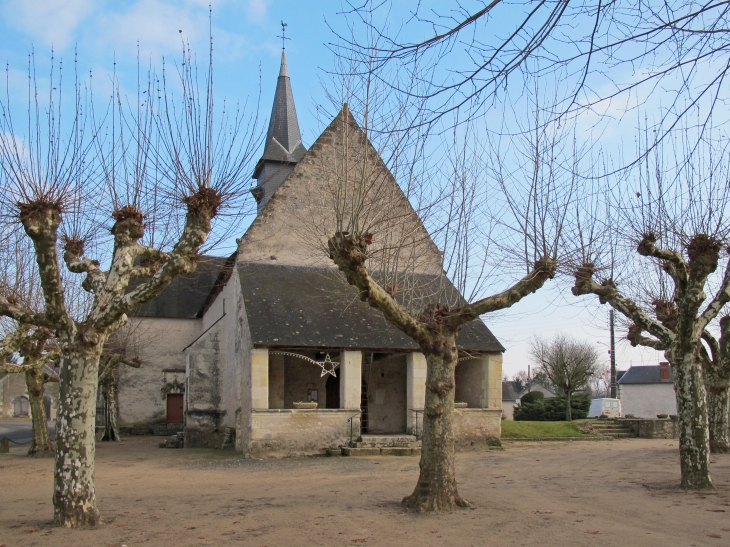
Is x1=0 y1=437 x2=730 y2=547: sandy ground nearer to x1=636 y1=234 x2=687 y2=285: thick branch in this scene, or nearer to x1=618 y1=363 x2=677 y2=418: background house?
x1=636 y1=234 x2=687 y2=285: thick branch

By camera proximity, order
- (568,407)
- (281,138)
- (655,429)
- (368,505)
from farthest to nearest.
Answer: (568,407) < (281,138) < (655,429) < (368,505)

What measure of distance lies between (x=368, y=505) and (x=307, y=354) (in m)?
10.5

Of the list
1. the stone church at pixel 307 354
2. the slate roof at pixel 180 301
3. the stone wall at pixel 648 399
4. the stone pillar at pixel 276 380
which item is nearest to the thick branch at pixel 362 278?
the stone church at pixel 307 354

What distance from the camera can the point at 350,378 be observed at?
57.5ft

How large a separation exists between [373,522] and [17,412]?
172ft

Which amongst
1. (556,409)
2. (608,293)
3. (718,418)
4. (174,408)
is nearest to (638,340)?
(718,418)

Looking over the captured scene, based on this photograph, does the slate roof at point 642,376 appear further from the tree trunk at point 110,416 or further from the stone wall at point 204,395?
the tree trunk at point 110,416

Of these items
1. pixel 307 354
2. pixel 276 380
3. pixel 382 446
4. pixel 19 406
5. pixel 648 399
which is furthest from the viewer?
pixel 19 406

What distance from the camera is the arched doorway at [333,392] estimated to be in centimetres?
2055

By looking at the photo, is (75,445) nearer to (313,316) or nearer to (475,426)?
(313,316)

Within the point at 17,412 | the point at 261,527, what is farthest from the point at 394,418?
the point at 17,412

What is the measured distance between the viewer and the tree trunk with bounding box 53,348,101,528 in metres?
7.55

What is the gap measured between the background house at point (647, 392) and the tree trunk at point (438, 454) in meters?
37.3

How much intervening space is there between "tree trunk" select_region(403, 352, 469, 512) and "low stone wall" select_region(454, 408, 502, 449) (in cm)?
906
